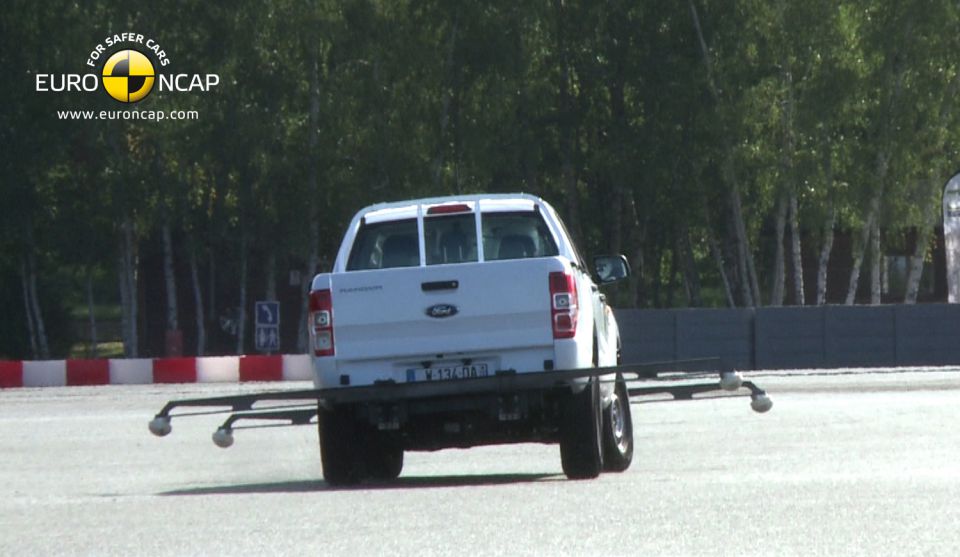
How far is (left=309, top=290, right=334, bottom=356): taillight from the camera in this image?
47.0 ft

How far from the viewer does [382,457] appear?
15.3m

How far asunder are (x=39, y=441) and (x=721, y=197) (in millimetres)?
36389

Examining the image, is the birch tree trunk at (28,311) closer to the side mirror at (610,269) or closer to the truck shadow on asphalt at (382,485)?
the side mirror at (610,269)

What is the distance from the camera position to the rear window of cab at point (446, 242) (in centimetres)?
1527

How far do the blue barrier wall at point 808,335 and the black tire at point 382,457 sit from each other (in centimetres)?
2369

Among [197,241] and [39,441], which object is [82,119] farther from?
[39,441]

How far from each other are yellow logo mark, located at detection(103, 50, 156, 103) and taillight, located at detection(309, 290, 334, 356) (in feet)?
129

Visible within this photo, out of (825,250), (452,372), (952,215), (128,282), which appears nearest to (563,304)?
(452,372)

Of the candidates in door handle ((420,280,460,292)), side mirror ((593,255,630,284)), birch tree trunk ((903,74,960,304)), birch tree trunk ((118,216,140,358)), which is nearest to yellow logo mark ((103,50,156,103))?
birch tree trunk ((118,216,140,358))

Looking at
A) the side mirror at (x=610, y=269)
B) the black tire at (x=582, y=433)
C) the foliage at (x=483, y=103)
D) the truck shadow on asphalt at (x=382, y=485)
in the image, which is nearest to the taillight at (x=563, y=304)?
the black tire at (x=582, y=433)

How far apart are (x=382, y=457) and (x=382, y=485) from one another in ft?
1.72

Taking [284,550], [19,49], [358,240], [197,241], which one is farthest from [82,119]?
[284,550]

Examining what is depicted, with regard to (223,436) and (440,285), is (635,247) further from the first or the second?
(440,285)

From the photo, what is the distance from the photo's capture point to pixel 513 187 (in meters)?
56.5
